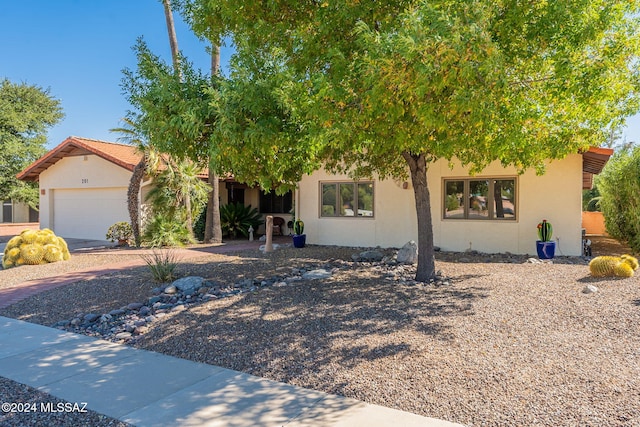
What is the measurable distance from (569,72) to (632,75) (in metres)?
1.76

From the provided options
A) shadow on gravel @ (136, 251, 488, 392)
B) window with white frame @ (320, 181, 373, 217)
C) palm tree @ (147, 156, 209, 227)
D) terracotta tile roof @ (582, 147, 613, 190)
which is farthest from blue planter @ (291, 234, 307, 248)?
terracotta tile roof @ (582, 147, 613, 190)

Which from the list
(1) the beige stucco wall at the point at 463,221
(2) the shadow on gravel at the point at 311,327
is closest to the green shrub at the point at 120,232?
(1) the beige stucco wall at the point at 463,221

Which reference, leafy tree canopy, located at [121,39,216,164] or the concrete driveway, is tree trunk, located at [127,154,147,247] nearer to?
the concrete driveway

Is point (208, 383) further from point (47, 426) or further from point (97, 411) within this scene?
point (47, 426)

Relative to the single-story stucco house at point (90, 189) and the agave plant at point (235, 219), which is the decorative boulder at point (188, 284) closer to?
the single-story stucco house at point (90, 189)

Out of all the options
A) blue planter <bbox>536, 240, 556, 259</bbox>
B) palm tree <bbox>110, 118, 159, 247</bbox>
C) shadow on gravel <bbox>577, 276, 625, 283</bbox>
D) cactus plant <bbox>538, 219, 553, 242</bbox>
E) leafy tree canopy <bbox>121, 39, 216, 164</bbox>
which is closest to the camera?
leafy tree canopy <bbox>121, 39, 216, 164</bbox>

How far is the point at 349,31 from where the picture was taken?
7043 mm

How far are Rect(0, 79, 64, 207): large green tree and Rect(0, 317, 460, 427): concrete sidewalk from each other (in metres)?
27.3

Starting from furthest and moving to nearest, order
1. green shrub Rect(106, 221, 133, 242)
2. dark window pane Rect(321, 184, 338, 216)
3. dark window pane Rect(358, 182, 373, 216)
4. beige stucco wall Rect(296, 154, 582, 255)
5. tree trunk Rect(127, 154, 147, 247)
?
green shrub Rect(106, 221, 133, 242) → tree trunk Rect(127, 154, 147, 247) → dark window pane Rect(321, 184, 338, 216) → dark window pane Rect(358, 182, 373, 216) → beige stucco wall Rect(296, 154, 582, 255)

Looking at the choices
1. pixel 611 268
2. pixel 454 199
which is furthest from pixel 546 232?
pixel 611 268

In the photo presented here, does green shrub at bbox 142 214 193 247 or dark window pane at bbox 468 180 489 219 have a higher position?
dark window pane at bbox 468 180 489 219

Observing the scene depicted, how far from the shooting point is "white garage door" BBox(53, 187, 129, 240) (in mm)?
18703

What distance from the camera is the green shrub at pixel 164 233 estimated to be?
16109mm

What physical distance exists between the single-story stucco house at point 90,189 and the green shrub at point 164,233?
5.02 feet
